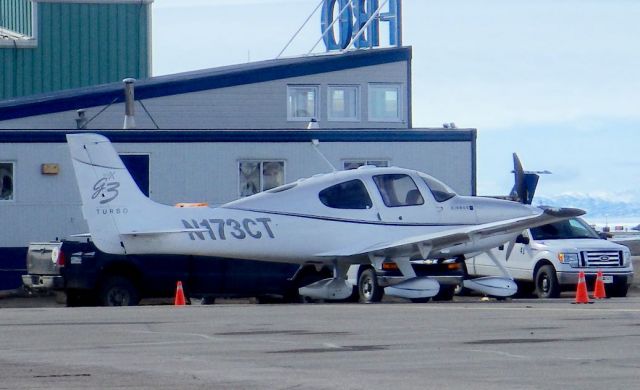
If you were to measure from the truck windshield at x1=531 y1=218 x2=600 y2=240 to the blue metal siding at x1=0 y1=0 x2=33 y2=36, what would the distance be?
25.1 metres

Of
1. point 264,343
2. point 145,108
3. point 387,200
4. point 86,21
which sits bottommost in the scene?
point 264,343

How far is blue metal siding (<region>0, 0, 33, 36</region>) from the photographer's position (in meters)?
47.0

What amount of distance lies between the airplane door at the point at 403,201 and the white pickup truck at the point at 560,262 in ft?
13.3

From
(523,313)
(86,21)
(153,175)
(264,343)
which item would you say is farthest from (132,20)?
(264,343)

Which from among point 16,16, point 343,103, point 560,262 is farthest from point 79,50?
point 560,262

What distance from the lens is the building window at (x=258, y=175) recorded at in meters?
28.6

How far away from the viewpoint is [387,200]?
2192cm

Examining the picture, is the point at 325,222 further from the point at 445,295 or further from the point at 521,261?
the point at 521,261

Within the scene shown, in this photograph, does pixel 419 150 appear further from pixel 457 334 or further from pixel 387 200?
pixel 457 334

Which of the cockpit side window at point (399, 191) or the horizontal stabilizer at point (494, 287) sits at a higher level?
the cockpit side window at point (399, 191)

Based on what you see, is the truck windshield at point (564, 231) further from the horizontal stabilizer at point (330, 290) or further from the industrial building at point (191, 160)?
the horizontal stabilizer at point (330, 290)

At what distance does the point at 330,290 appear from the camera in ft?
72.2

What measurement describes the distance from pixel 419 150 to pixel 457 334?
50.1 feet

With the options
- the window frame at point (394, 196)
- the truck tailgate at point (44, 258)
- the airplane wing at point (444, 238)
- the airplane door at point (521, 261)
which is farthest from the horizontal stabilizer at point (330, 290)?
the airplane door at point (521, 261)
